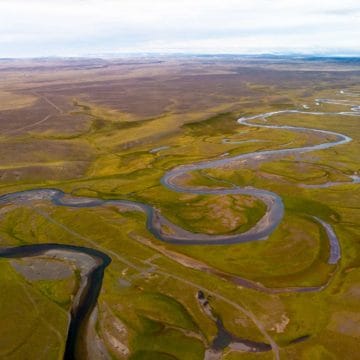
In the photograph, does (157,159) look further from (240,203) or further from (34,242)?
(34,242)

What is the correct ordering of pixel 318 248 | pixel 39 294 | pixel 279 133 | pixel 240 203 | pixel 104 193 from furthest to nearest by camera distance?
pixel 279 133 → pixel 104 193 → pixel 240 203 → pixel 318 248 → pixel 39 294

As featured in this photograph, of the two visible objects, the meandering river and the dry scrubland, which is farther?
the meandering river

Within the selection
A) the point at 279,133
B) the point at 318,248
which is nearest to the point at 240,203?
the point at 318,248

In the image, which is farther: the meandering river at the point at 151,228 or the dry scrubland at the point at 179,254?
the meandering river at the point at 151,228

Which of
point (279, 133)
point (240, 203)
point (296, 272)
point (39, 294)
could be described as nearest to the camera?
point (39, 294)

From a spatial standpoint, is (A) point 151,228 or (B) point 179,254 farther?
(A) point 151,228

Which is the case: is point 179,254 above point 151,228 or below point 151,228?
above

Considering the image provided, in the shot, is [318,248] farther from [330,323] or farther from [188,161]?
[188,161]

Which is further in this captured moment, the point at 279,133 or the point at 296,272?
the point at 279,133

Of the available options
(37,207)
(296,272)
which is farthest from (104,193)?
(296,272)
